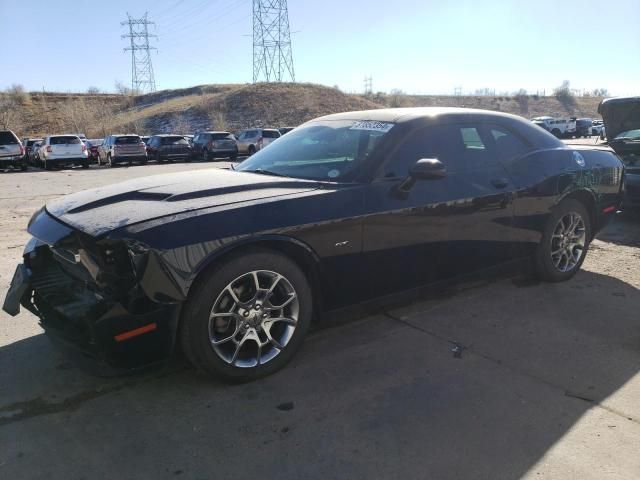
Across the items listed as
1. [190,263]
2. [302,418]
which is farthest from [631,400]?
[190,263]

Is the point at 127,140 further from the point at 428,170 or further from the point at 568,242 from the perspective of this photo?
the point at 428,170

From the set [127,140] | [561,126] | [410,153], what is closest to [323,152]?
[410,153]

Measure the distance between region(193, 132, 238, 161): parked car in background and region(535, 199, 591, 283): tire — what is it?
2439 cm

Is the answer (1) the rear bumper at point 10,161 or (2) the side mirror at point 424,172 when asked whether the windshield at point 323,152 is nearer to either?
(2) the side mirror at point 424,172

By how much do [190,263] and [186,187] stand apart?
856 mm

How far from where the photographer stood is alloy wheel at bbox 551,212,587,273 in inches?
189

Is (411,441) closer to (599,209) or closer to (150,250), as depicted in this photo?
(150,250)

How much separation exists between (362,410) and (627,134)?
296 inches

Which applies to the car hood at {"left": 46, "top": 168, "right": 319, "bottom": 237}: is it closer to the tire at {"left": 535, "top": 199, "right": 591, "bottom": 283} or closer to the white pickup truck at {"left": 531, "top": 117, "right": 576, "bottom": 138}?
the tire at {"left": 535, "top": 199, "right": 591, "bottom": 283}

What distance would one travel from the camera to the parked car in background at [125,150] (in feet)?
80.7

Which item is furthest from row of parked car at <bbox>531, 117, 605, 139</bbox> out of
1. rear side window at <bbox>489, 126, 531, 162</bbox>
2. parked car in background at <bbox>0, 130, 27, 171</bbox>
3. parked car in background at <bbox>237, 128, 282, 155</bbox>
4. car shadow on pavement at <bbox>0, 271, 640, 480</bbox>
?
car shadow on pavement at <bbox>0, 271, 640, 480</bbox>

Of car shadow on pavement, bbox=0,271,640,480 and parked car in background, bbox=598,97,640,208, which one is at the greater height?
parked car in background, bbox=598,97,640,208

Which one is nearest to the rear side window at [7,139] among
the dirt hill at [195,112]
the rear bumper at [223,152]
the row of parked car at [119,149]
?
the row of parked car at [119,149]

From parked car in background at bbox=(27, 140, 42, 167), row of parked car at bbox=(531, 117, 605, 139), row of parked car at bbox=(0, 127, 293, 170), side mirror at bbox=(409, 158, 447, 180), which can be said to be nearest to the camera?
side mirror at bbox=(409, 158, 447, 180)
